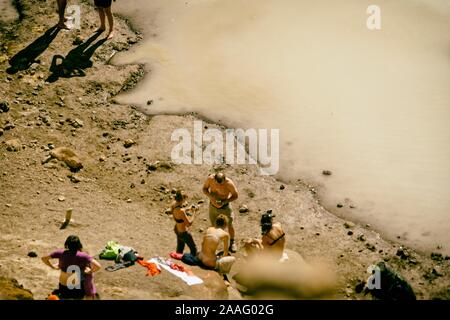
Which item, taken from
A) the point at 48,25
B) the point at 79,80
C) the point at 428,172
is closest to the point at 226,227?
the point at 428,172

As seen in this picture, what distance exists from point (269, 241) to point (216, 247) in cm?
92

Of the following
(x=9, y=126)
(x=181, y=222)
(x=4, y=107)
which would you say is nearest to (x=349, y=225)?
(x=181, y=222)

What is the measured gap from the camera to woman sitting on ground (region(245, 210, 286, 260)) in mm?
8547

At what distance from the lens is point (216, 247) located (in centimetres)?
827

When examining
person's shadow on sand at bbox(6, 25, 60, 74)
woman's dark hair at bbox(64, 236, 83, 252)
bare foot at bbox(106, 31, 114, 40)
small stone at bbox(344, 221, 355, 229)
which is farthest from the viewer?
bare foot at bbox(106, 31, 114, 40)

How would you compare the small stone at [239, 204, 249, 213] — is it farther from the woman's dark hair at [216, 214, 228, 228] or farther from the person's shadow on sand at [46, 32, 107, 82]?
the person's shadow on sand at [46, 32, 107, 82]

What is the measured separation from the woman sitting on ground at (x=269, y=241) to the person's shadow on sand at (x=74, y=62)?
6675 mm

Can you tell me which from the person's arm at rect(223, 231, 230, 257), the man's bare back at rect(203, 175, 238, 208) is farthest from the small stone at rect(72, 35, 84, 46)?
the person's arm at rect(223, 231, 230, 257)

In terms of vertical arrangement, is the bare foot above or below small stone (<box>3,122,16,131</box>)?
above

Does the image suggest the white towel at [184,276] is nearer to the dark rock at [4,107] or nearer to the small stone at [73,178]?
the small stone at [73,178]

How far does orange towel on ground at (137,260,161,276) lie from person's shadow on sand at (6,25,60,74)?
6.87m

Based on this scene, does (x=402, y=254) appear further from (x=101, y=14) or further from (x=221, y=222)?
(x=101, y=14)

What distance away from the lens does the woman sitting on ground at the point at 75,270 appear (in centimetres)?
708
